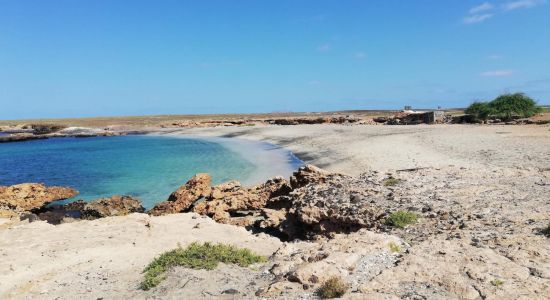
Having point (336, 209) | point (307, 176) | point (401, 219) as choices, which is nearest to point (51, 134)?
point (307, 176)

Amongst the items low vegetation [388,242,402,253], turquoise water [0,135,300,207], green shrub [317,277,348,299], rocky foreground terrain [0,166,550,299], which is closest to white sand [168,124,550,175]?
turquoise water [0,135,300,207]

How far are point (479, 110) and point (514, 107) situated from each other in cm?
523

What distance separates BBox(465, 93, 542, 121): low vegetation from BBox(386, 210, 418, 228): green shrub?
2077 inches

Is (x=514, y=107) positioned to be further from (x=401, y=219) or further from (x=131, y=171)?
(x=401, y=219)

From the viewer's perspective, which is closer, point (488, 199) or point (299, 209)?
point (488, 199)

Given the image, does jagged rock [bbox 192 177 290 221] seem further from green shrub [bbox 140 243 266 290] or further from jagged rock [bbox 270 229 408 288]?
jagged rock [bbox 270 229 408 288]

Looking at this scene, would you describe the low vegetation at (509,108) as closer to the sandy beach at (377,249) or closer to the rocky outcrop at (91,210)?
the sandy beach at (377,249)

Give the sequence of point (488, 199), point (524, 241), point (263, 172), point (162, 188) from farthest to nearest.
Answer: point (263, 172) < point (162, 188) < point (488, 199) < point (524, 241)

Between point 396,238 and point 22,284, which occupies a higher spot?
Result: point 396,238

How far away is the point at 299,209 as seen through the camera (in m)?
13.2

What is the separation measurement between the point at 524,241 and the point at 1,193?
23.7 metres

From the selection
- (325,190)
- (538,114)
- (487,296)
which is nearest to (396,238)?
(487,296)

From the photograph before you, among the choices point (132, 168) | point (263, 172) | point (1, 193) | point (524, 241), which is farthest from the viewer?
point (132, 168)

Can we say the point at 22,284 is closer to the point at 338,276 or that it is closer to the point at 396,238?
the point at 338,276
